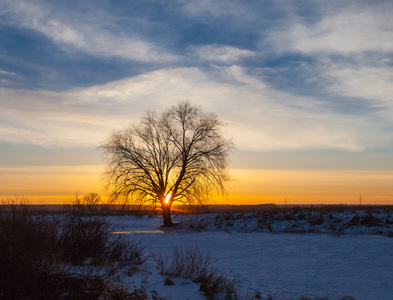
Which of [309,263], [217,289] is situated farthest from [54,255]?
[309,263]

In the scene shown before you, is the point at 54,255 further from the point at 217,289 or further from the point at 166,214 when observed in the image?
the point at 166,214

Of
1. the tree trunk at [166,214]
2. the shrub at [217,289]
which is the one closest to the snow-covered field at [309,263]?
the shrub at [217,289]

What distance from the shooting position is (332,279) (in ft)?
38.6

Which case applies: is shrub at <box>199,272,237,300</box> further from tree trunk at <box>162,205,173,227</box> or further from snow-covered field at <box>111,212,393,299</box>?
tree trunk at <box>162,205,173,227</box>

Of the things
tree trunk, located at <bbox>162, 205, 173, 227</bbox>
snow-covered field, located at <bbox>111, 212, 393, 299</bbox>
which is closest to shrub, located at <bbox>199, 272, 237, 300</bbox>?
snow-covered field, located at <bbox>111, 212, 393, 299</bbox>

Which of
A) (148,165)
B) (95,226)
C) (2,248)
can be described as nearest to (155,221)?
→ (148,165)

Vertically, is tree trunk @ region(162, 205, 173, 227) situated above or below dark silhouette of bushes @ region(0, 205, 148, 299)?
below

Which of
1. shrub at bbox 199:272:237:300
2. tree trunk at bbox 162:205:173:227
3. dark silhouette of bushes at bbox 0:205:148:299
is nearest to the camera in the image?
dark silhouette of bushes at bbox 0:205:148:299

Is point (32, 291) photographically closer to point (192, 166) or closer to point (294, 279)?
point (294, 279)

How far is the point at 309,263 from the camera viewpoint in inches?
570

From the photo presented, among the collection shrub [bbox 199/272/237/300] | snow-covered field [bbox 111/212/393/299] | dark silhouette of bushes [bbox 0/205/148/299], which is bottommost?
snow-covered field [bbox 111/212/393/299]

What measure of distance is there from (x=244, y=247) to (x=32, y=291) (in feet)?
48.6

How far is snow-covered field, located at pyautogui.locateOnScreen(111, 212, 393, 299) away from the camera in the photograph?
9805mm

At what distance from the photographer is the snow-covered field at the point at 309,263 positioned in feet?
32.2
